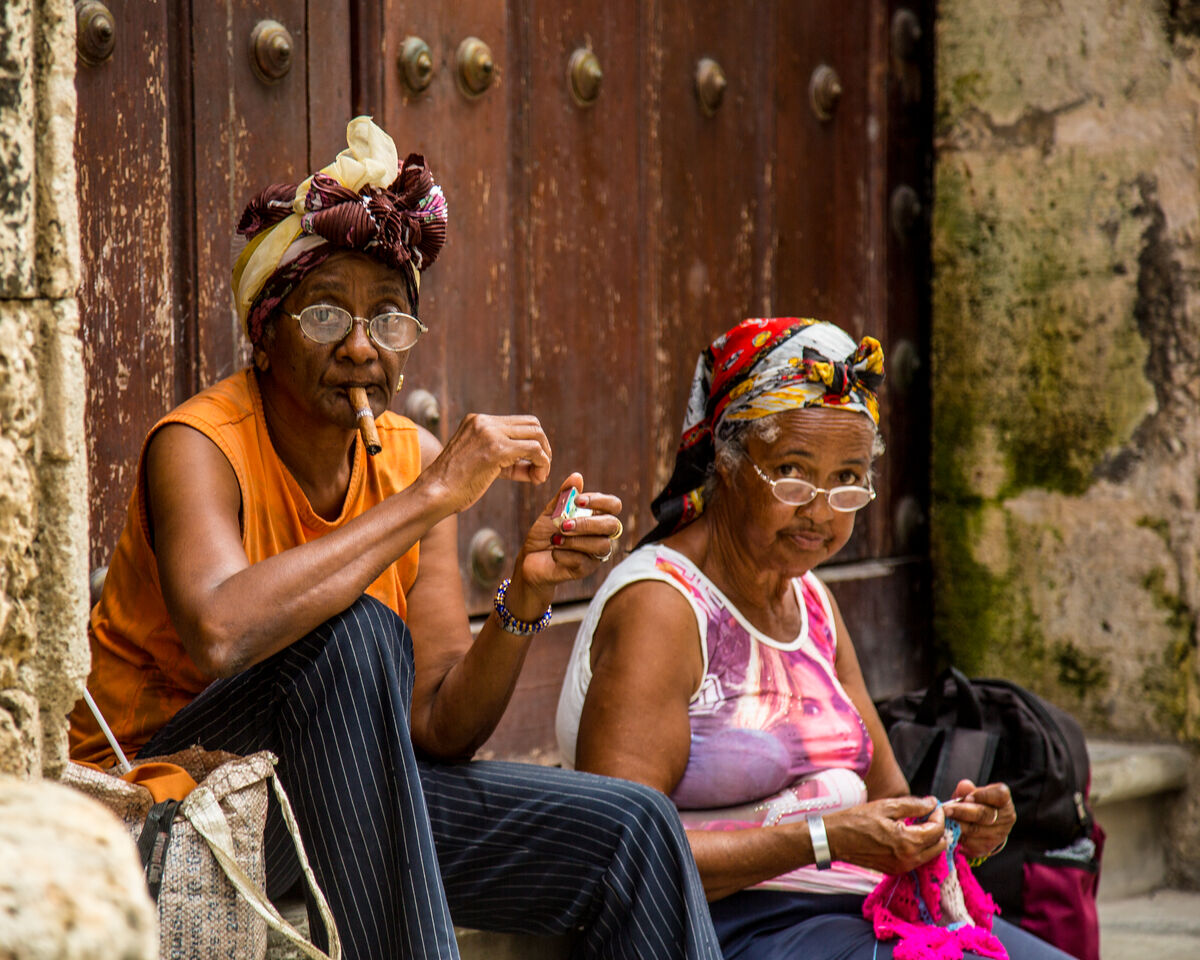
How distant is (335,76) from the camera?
7.73ft

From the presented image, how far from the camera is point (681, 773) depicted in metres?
1.91

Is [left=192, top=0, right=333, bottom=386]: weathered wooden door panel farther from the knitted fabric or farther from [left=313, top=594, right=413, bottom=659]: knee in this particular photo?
the knitted fabric

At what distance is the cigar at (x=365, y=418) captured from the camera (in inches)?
69.5

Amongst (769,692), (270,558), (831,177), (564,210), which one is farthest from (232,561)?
(831,177)

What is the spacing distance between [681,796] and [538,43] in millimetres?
1455

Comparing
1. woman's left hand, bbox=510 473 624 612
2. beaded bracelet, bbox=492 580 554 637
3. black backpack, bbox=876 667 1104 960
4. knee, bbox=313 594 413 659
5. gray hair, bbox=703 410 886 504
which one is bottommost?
black backpack, bbox=876 667 1104 960

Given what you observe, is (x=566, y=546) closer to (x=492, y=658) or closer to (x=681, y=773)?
(x=492, y=658)

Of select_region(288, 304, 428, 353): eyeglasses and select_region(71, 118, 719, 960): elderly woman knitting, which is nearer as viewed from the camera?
select_region(71, 118, 719, 960): elderly woman knitting

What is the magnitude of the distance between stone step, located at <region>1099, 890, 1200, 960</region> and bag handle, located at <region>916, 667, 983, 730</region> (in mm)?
624

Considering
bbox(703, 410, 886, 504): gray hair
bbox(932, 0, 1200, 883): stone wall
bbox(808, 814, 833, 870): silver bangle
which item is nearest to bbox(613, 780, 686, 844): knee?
bbox(808, 814, 833, 870): silver bangle

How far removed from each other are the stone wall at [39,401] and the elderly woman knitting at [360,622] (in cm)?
32

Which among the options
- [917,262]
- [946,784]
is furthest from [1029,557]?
[946,784]

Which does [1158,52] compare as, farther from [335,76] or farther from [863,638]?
[335,76]

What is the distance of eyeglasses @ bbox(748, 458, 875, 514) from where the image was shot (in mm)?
2047
